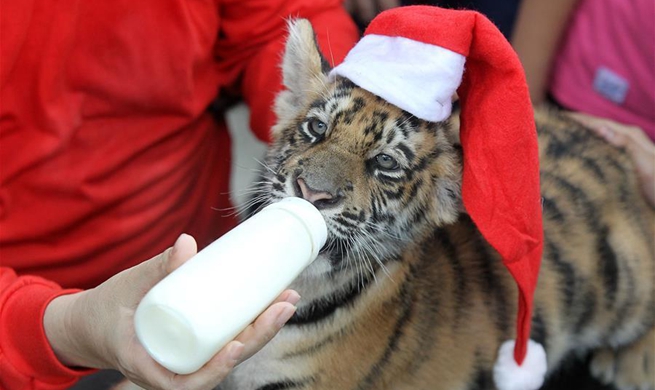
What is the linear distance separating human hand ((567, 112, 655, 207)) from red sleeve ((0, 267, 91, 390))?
0.85 m

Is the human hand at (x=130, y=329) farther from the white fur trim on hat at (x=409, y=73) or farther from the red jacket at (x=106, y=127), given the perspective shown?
the white fur trim on hat at (x=409, y=73)

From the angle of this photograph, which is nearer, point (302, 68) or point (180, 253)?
point (180, 253)

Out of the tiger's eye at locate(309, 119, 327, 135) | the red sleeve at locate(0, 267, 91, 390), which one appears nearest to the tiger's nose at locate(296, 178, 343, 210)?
the tiger's eye at locate(309, 119, 327, 135)

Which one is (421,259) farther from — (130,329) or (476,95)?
(130,329)

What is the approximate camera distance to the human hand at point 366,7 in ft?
3.43

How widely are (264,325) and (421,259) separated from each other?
1.37 ft

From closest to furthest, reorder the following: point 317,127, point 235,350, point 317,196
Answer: point 235,350, point 317,196, point 317,127

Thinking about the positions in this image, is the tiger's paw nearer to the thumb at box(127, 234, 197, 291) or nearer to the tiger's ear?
the tiger's ear

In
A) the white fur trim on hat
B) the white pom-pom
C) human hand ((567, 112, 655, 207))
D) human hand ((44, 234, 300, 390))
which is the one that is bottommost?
the white pom-pom

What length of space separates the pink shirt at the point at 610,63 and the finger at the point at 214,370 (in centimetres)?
95

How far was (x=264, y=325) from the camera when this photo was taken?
55 centimetres

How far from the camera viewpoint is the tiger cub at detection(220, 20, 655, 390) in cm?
75

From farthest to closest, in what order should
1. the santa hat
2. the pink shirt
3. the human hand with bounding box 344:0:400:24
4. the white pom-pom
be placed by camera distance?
1. the pink shirt
2. the human hand with bounding box 344:0:400:24
3. the white pom-pom
4. the santa hat

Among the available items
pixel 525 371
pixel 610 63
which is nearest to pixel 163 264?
pixel 525 371
